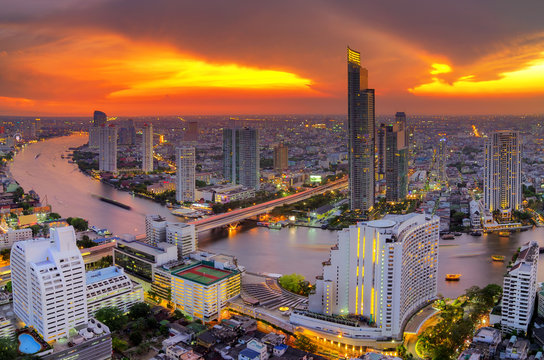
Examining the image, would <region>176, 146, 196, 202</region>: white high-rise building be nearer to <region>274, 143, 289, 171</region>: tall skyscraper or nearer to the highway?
the highway

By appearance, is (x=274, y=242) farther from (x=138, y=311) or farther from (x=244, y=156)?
(x=244, y=156)

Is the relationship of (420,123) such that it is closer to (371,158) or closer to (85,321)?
(371,158)

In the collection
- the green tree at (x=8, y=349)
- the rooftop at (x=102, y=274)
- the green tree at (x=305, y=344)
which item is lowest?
the green tree at (x=305, y=344)

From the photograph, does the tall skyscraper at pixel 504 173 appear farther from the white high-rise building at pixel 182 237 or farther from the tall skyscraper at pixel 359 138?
the white high-rise building at pixel 182 237

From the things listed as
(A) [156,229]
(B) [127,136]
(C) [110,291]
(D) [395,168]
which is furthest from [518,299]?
(B) [127,136]

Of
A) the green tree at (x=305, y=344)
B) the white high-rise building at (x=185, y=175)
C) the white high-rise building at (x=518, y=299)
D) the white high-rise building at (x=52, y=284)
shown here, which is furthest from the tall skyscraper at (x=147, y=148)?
the white high-rise building at (x=518, y=299)

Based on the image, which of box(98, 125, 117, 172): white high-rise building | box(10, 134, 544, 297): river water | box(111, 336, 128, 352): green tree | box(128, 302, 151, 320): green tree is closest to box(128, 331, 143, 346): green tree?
box(111, 336, 128, 352): green tree
